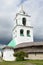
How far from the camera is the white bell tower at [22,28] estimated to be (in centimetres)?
6612

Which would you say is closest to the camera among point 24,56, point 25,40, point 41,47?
point 24,56

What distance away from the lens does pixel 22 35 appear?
66562 millimetres

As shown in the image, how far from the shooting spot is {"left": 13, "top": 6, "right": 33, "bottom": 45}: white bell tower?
66125 mm

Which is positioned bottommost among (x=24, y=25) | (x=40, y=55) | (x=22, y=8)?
(x=40, y=55)

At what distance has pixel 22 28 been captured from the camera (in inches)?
2635

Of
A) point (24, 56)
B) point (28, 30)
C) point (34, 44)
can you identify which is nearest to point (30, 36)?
point (28, 30)

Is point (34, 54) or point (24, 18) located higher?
point (24, 18)

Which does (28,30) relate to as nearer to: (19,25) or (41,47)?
(19,25)

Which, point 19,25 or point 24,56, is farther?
point 19,25

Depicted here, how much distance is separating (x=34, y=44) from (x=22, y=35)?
14.9 meters

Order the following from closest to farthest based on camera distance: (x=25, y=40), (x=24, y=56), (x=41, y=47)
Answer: (x=24, y=56) < (x=41, y=47) < (x=25, y=40)

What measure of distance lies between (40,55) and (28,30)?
776 inches

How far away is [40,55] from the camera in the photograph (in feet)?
164

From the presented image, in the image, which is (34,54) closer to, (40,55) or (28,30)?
(40,55)
